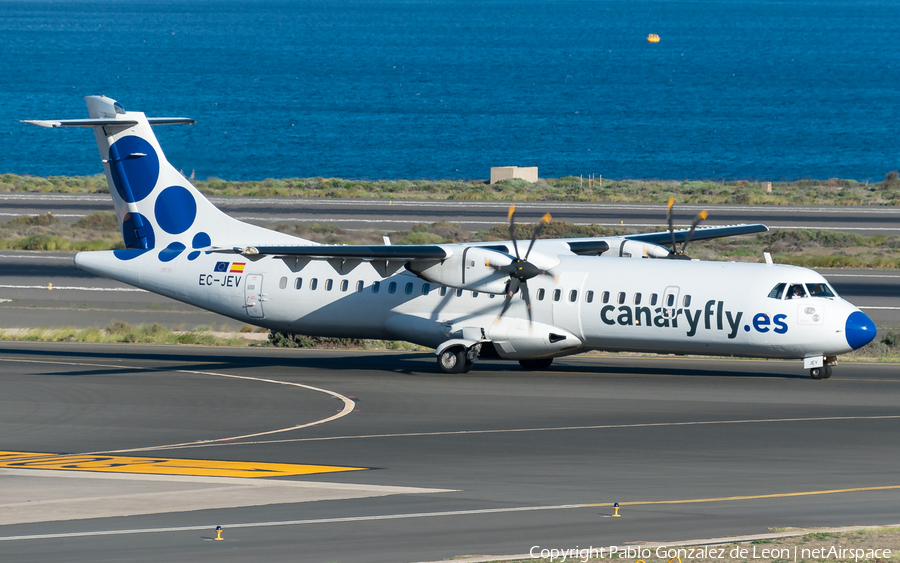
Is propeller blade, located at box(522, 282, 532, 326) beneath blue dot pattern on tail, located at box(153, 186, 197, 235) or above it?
beneath

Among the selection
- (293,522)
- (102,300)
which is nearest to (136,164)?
(102,300)

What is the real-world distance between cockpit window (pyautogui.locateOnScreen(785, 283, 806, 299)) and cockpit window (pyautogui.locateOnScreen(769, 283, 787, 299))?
0.17m

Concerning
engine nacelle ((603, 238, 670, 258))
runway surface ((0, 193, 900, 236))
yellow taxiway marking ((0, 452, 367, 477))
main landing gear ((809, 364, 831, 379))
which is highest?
runway surface ((0, 193, 900, 236))

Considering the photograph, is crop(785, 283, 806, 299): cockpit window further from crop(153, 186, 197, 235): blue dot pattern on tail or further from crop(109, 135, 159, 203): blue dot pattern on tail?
crop(109, 135, 159, 203): blue dot pattern on tail

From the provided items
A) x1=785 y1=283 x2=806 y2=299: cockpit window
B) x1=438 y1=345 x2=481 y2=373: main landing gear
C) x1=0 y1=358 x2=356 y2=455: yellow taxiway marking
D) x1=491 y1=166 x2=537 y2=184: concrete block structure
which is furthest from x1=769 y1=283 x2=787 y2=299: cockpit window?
x1=491 y1=166 x2=537 y2=184: concrete block structure

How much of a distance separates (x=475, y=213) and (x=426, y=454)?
51.2m

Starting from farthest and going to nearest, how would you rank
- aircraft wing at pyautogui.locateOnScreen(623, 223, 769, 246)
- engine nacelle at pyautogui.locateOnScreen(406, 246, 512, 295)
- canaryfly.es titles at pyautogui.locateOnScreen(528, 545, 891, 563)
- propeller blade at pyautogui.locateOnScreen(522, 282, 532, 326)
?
aircraft wing at pyautogui.locateOnScreen(623, 223, 769, 246) < propeller blade at pyautogui.locateOnScreen(522, 282, 532, 326) < engine nacelle at pyautogui.locateOnScreen(406, 246, 512, 295) < canaryfly.es titles at pyautogui.locateOnScreen(528, 545, 891, 563)

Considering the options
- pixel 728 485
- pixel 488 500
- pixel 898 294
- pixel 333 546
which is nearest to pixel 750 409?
pixel 728 485

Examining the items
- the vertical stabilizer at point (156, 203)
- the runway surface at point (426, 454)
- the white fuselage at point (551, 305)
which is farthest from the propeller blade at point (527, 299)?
the vertical stabilizer at point (156, 203)

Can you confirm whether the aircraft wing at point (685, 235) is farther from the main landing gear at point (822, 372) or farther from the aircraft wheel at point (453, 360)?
the aircraft wheel at point (453, 360)

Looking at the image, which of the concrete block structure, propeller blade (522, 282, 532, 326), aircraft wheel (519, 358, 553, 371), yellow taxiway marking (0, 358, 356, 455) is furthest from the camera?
the concrete block structure

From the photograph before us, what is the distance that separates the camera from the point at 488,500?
46.6 ft

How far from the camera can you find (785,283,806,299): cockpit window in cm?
2452

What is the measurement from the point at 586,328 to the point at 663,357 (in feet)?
20.8
